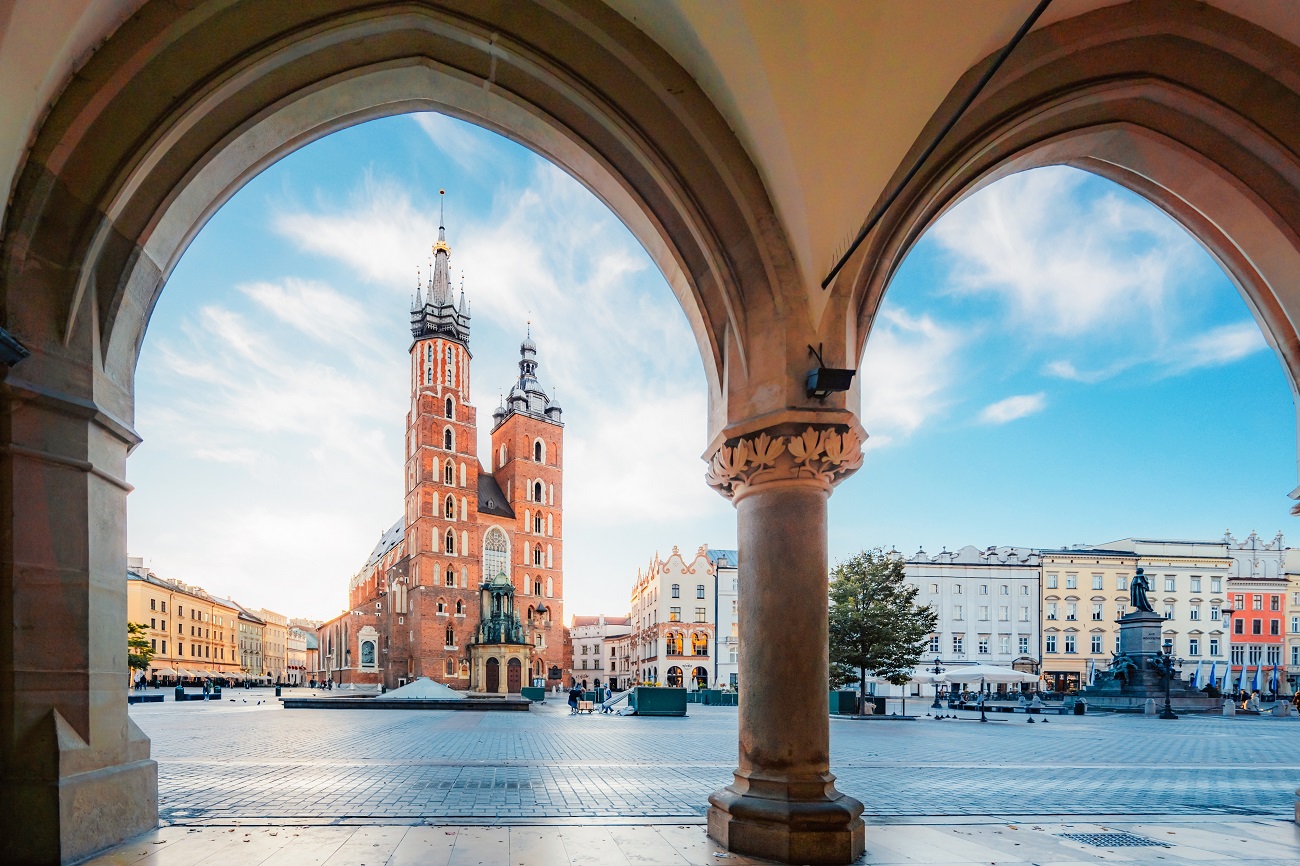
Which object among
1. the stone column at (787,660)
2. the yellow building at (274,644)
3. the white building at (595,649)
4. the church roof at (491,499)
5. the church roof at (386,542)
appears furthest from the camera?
the yellow building at (274,644)

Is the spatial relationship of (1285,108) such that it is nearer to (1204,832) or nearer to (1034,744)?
(1204,832)

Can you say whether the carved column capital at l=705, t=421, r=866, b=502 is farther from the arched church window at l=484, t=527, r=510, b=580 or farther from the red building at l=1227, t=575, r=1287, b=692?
the red building at l=1227, t=575, r=1287, b=692

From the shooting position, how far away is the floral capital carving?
18.1 ft

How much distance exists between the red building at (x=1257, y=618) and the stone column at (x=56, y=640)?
6743cm

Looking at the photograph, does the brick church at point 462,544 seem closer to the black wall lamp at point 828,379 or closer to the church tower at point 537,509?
the church tower at point 537,509

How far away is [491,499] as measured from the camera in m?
71.5

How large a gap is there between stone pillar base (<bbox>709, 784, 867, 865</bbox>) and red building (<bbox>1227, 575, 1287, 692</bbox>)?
64839mm

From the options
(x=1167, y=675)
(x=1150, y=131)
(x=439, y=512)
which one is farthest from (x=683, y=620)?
(x=1150, y=131)

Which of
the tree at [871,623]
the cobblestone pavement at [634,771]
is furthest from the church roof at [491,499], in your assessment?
the cobblestone pavement at [634,771]

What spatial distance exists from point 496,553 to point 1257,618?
52.8 meters

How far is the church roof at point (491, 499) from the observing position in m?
69.9

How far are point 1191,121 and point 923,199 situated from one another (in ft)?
7.79

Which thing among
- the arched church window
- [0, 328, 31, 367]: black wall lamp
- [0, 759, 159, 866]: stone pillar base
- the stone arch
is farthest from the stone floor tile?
the arched church window

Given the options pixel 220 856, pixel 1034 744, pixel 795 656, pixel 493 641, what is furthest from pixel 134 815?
pixel 493 641
